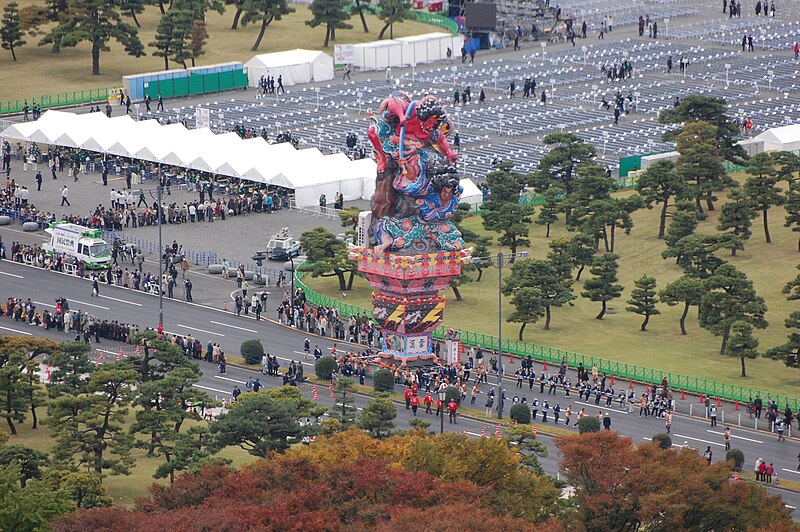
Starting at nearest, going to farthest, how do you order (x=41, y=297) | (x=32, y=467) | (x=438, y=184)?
(x=32, y=467) → (x=438, y=184) → (x=41, y=297)

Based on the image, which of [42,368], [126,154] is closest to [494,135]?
[126,154]

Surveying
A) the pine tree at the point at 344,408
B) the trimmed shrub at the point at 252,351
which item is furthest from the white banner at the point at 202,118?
the pine tree at the point at 344,408

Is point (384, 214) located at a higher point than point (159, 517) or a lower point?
higher

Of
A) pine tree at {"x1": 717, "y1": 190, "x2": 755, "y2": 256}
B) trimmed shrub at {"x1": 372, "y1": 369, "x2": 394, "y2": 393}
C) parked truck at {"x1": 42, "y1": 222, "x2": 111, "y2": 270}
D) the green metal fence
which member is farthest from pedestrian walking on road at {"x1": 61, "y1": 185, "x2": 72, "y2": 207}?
trimmed shrub at {"x1": 372, "y1": 369, "x2": 394, "y2": 393}

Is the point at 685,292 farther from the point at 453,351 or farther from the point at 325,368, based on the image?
the point at 325,368

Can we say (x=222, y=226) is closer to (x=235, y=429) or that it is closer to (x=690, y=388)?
(x=690, y=388)

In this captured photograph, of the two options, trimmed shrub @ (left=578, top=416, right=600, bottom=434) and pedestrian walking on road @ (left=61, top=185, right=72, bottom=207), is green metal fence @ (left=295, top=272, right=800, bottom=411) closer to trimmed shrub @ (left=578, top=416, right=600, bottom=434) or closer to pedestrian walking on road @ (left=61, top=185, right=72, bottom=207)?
trimmed shrub @ (left=578, top=416, right=600, bottom=434)
